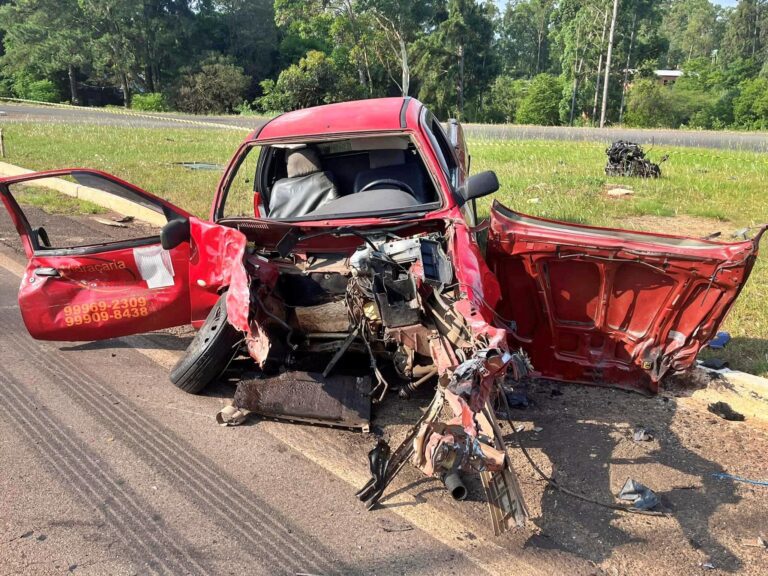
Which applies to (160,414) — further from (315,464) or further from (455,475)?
(455,475)

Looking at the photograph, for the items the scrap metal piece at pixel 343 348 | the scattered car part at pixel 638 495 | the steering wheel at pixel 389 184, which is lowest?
the scattered car part at pixel 638 495

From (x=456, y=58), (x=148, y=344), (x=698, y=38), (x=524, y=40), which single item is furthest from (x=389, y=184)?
(x=698, y=38)

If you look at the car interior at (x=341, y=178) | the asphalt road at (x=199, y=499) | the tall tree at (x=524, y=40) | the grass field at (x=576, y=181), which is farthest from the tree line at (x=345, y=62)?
the asphalt road at (x=199, y=499)

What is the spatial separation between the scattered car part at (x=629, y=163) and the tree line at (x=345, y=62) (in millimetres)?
33109

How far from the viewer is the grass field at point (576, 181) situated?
637 cm

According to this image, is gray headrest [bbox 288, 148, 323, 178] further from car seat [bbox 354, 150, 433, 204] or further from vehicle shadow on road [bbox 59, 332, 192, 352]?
vehicle shadow on road [bbox 59, 332, 192, 352]

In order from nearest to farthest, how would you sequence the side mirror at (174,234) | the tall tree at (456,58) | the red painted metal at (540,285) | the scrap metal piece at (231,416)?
the red painted metal at (540,285), the scrap metal piece at (231,416), the side mirror at (174,234), the tall tree at (456,58)

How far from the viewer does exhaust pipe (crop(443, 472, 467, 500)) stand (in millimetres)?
2998

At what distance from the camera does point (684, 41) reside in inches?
3649

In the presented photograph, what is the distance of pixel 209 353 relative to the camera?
13.1 feet

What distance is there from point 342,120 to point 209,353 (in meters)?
2.04

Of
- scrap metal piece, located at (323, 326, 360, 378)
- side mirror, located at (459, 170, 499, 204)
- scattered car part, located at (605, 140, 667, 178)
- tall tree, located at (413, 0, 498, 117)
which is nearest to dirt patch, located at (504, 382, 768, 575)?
scrap metal piece, located at (323, 326, 360, 378)

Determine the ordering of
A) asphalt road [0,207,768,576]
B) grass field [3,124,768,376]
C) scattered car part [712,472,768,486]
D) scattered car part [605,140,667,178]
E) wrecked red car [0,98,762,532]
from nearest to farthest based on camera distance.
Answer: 1. asphalt road [0,207,768,576]
2. scattered car part [712,472,768,486]
3. wrecked red car [0,98,762,532]
4. grass field [3,124,768,376]
5. scattered car part [605,140,667,178]

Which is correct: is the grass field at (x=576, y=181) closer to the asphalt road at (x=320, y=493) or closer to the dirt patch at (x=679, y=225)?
the dirt patch at (x=679, y=225)
